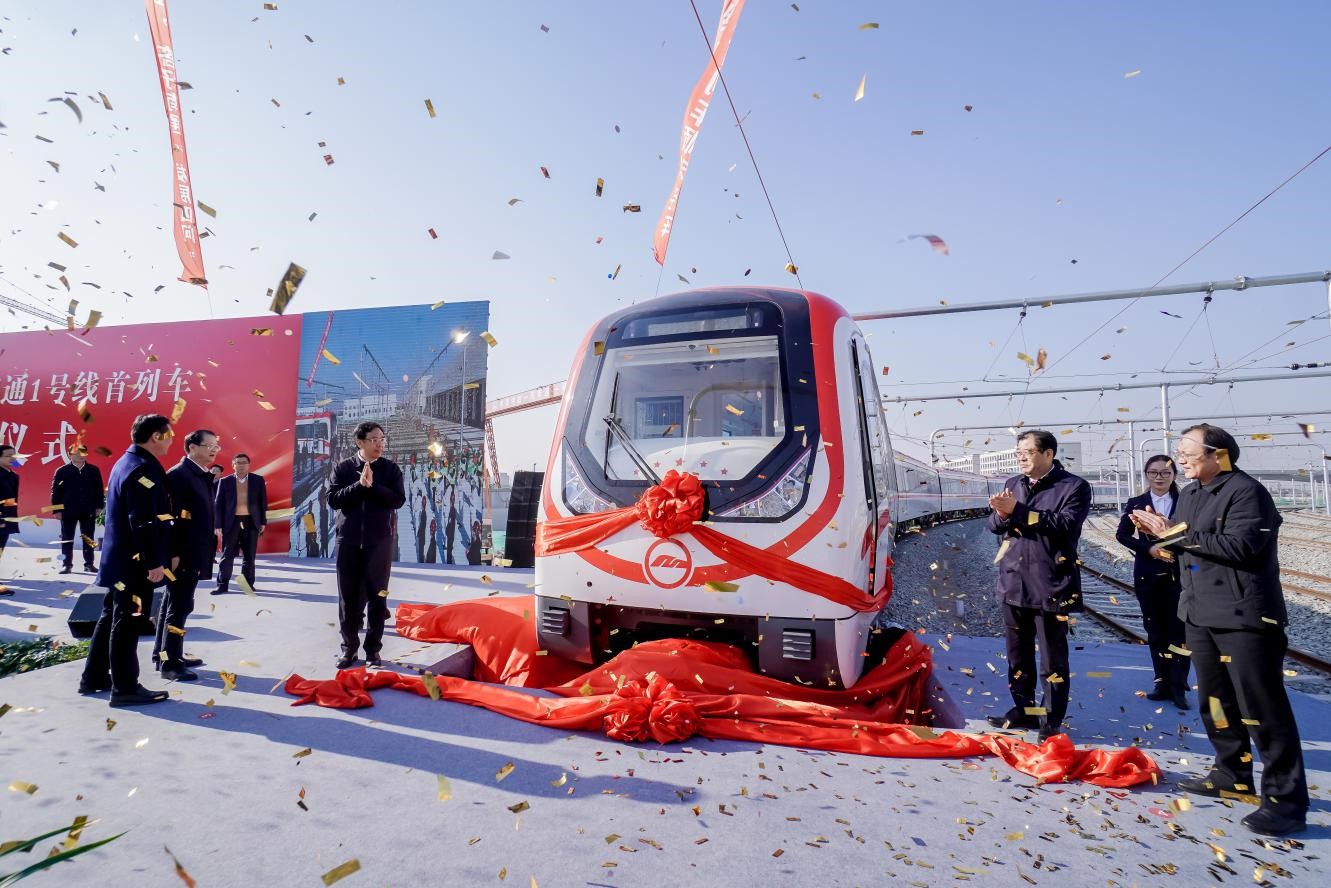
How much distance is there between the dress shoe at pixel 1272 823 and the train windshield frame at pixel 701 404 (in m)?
2.46

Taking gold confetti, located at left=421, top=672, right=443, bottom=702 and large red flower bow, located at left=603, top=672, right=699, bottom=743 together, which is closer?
large red flower bow, located at left=603, top=672, right=699, bottom=743

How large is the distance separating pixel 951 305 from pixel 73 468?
1552cm

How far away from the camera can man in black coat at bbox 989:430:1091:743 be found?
3.70 meters

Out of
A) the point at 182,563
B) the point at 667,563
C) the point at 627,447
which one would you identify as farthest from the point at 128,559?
the point at 667,563

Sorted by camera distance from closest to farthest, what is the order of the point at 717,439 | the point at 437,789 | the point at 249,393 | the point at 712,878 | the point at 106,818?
the point at 712,878
the point at 106,818
the point at 437,789
the point at 717,439
the point at 249,393

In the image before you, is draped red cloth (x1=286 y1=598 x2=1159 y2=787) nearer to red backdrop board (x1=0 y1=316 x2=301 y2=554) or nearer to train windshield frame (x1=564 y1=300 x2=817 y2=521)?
train windshield frame (x1=564 y1=300 x2=817 y2=521)

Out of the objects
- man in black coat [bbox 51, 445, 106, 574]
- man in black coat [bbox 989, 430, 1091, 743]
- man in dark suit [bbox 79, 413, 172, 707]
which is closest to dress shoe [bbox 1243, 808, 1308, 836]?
man in black coat [bbox 989, 430, 1091, 743]

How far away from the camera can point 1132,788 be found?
2906 millimetres

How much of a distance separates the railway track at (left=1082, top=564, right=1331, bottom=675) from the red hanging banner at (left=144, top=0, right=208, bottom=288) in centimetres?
1336

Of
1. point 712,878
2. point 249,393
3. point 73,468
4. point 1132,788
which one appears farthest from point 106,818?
point 249,393

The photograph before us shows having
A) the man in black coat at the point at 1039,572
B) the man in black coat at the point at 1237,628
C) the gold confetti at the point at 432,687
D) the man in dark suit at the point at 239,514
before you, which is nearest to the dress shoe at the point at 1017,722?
the man in black coat at the point at 1039,572

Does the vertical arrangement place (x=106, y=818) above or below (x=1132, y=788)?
above

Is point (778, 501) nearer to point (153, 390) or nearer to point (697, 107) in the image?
point (697, 107)

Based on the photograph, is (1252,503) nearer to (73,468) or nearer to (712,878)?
(712,878)
